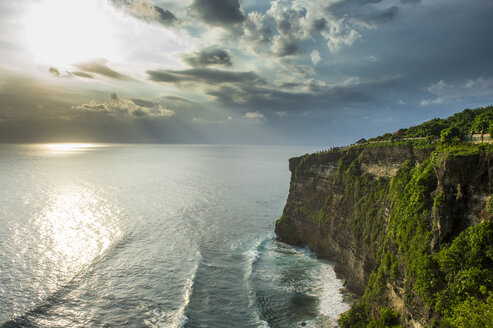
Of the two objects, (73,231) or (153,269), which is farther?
(73,231)

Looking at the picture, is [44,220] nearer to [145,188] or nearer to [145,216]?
[145,216]

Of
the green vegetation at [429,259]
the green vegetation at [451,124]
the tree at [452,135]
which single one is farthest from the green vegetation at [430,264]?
the green vegetation at [451,124]

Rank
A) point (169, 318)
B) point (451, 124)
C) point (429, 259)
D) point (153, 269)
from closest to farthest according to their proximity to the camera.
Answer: point (429, 259) < point (169, 318) < point (153, 269) < point (451, 124)

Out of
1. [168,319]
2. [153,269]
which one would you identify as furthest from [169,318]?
[153,269]

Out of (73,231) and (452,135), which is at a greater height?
(452,135)

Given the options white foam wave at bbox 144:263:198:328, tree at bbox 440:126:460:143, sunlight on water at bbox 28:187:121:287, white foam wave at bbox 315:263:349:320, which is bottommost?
white foam wave at bbox 144:263:198:328

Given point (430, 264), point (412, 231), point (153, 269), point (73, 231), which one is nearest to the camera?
point (430, 264)

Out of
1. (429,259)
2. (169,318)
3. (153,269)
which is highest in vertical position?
(429,259)

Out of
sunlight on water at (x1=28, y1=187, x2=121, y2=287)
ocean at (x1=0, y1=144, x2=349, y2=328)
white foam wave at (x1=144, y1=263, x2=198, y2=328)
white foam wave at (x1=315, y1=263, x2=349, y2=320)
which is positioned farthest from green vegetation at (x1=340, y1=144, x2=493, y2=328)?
sunlight on water at (x1=28, y1=187, x2=121, y2=287)

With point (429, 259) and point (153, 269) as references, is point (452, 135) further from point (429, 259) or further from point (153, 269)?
point (153, 269)

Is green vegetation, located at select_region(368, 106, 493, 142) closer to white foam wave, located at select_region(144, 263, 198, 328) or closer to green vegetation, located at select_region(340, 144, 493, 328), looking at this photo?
green vegetation, located at select_region(340, 144, 493, 328)
